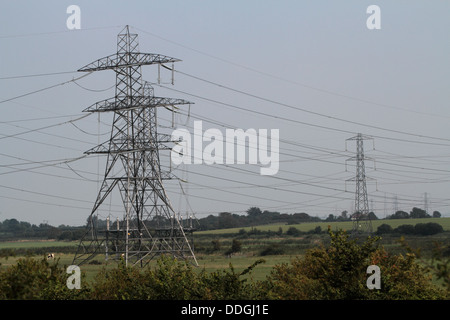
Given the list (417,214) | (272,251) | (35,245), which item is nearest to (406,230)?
(272,251)

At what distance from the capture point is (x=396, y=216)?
197 m

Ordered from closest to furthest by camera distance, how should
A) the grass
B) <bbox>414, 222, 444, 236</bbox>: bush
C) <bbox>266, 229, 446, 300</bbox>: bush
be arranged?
<bbox>266, 229, 446, 300</bbox>: bush → <bbox>414, 222, 444, 236</bbox>: bush → the grass

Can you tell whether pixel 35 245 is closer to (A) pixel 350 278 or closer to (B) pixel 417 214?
(B) pixel 417 214

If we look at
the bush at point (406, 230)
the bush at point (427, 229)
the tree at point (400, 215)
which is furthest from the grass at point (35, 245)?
the tree at point (400, 215)

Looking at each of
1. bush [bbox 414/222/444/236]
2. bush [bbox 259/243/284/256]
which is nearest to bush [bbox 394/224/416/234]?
bush [bbox 414/222/444/236]

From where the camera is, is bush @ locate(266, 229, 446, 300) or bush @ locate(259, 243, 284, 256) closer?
bush @ locate(266, 229, 446, 300)

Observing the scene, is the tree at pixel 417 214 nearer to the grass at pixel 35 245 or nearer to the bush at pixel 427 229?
the bush at pixel 427 229

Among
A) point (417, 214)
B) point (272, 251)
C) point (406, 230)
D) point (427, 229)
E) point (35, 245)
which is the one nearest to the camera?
point (272, 251)

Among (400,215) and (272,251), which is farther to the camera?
(400,215)

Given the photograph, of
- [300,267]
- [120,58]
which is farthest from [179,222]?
[300,267]

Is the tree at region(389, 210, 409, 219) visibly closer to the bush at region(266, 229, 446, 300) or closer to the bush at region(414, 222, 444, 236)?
the bush at region(414, 222, 444, 236)

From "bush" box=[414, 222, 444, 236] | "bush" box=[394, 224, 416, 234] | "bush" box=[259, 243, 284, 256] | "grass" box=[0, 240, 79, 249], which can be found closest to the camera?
"bush" box=[259, 243, 284, 256]

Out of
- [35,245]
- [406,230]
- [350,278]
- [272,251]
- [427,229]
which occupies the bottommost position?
[35,245]

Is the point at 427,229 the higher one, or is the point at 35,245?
the point at 427,229
